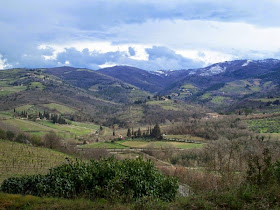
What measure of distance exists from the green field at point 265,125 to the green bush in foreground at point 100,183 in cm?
7101

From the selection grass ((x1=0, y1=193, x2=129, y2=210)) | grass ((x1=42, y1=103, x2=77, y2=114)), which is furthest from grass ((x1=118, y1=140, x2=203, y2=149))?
grass ((x1=42, y1=103, x2=77, y2=114))

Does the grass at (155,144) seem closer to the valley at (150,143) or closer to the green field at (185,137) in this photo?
the valley at (150,143)

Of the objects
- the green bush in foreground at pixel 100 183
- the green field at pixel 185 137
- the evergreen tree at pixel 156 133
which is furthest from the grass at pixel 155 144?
the green bush in foreground at pixel 100 183

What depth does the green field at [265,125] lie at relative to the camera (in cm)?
7931

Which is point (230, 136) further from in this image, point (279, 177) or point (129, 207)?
point (129, 207)

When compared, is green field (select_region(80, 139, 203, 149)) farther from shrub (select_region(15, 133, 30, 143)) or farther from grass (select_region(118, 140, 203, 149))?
shrub (select_region(15, 133, 30, 143))

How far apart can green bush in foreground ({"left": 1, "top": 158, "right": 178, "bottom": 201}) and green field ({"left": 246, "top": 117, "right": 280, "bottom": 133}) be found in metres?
71.0

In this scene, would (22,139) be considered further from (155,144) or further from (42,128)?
(42,128)

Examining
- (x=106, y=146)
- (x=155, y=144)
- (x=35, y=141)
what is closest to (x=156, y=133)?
(x=155, y=144)

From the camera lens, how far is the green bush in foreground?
1606 cm

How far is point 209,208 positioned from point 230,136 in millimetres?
73093

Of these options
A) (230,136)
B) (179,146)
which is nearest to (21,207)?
(179,146)

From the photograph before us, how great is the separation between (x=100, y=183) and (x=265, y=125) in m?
83.5

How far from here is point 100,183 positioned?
16.9 meters
